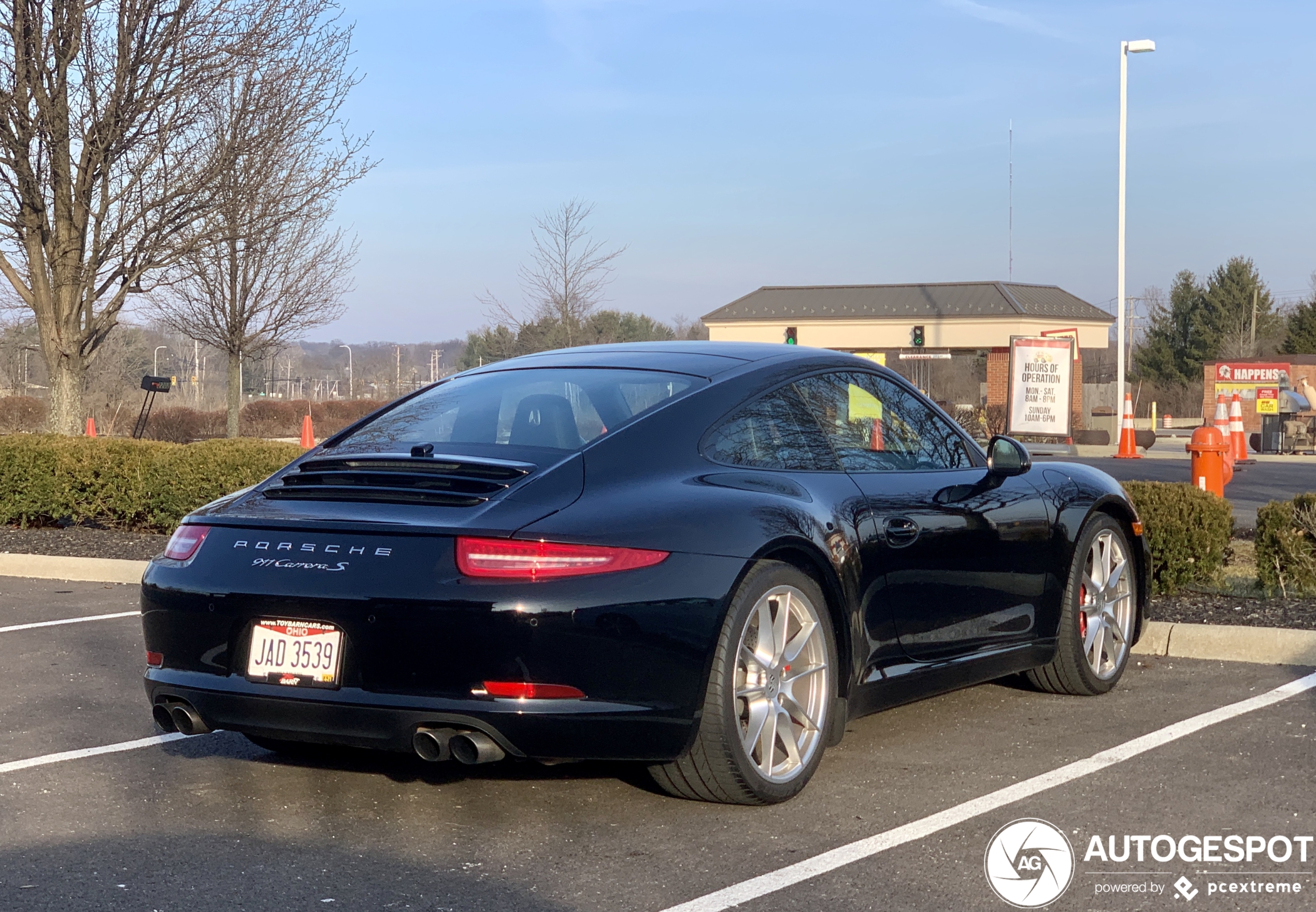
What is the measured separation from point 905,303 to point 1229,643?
61328 millimetres

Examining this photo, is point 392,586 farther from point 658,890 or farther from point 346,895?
point 658,890

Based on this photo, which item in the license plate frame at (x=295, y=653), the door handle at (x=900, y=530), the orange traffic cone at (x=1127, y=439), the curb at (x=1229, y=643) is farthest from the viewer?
the orange traffic cone at (x=1127, y=439)

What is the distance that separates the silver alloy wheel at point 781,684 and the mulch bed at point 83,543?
23.6 ft

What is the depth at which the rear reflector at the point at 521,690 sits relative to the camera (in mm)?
3818

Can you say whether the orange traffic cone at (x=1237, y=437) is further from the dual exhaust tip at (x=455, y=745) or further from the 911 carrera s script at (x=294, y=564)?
the 911 carrera s script at (x=294, y=564)

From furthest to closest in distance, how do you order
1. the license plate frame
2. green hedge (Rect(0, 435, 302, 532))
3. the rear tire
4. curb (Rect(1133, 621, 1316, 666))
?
green hedge (Rect(0, 435, 302, 532)), curb (Rect(1133, 621, 1316, 666)), the rear tire, the license plate frame

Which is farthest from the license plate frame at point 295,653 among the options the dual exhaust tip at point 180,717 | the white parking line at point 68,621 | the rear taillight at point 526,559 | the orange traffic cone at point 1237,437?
the orange traffic cone at point 1237,437

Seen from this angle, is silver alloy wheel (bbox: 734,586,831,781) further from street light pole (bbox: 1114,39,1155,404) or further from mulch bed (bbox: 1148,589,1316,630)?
street light pole (bbox: 1114,39,1155,404)

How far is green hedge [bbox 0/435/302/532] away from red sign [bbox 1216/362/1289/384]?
2865cm

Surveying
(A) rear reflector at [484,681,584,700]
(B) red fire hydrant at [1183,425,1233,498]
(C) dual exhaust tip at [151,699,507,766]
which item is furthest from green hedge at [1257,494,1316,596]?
(C) dual exhaust tip at [151,699,507,766]

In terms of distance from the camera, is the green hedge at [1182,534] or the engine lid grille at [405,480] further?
the green hedge at [1182,534]

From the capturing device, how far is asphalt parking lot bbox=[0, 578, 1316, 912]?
3590 millimetres

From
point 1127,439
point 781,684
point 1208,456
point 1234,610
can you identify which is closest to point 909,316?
point 1127,439

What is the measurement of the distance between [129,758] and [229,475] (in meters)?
6.49
